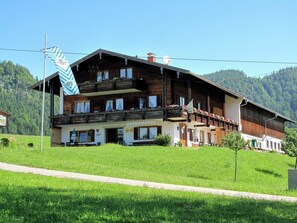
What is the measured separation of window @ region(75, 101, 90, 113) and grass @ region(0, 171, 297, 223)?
→ 108 ft

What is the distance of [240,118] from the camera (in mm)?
51281

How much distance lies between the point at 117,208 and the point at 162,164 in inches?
712

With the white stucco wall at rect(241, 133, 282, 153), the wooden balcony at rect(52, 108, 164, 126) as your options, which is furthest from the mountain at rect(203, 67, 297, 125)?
the wooden balcony at rect(52, 108, 164, 126)

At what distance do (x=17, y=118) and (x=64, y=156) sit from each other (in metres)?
133

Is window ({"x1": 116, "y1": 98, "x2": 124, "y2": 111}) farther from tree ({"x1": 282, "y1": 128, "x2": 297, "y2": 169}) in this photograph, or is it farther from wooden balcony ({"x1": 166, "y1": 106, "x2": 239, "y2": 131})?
tree ({"x1": 282, "y1": 128, "x2": 297, "y2": 169})

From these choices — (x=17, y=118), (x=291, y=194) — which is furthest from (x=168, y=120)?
(x=17, y=118)

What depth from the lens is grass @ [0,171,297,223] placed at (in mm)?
8172

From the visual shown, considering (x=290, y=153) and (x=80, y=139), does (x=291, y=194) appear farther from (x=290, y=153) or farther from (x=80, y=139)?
(x=80, y=139)

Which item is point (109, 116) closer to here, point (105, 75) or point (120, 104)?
Answer: point (120, 104)

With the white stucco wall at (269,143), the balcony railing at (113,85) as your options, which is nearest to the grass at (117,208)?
the balcony railing at (113,85)

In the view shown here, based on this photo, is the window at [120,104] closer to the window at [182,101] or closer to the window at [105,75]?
the window at [105,75]

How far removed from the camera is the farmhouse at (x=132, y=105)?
131 ft

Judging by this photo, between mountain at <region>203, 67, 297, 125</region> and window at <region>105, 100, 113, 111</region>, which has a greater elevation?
mountain at <region>203, 67, 297, 125</region>

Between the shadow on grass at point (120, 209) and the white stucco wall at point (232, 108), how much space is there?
131ft
